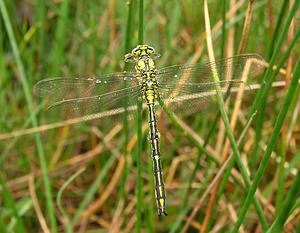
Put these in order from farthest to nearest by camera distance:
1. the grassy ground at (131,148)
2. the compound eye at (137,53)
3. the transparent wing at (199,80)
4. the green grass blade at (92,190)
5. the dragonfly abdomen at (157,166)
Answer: the green grass blade at (92,190)
the grassy ground at (131,148)
the compound eye at (137,53)
the transparent wing at (199,80)
the dragonfly abdomen at (157,166)

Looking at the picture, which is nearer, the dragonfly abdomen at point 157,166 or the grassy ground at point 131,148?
the dragonfly abdomen at point 157,166

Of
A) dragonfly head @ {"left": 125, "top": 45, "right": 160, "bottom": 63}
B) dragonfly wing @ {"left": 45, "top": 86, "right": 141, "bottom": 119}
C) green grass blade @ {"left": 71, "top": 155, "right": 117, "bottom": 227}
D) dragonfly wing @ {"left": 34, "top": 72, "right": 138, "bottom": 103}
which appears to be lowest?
green grass blade @ {"left": 71, "top": 155, "right": 117, "bottom": 227}

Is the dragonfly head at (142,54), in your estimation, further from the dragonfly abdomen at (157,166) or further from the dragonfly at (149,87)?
the dragonfly abdomen at (157,166)

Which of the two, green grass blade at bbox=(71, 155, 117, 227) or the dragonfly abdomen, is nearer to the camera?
the dragonfly abdomen

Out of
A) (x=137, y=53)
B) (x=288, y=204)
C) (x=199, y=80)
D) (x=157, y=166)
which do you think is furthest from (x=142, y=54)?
(x=288, y=204)

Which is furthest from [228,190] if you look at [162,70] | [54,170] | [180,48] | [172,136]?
[180,48]

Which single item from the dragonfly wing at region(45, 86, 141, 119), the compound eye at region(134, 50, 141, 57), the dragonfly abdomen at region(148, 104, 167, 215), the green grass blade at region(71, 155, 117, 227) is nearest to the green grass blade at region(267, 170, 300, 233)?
the dragonfly abdomen at region(148, 104, 167, 215)

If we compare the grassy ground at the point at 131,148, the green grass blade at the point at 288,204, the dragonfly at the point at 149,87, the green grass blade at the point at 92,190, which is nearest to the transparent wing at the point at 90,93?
the dragonfly at the point at 149,87

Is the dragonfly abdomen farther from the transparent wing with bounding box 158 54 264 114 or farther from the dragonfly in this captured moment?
the transparent wing with bounding box 158 54 264 114

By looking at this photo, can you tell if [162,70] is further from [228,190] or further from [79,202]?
[79,202]
